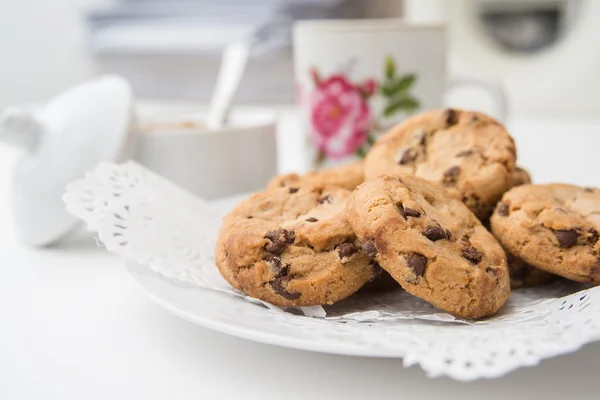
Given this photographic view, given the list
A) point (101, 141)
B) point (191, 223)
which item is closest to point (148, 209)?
point (191, 223)

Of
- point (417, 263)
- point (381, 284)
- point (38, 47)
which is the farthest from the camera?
point (38, 47)

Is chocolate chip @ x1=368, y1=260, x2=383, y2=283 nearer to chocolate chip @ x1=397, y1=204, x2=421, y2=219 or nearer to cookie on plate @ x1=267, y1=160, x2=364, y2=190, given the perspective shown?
chocolate chip @ x1=397, y1=204, x2=421, y2=219

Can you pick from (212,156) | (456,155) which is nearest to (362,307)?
(456,155)

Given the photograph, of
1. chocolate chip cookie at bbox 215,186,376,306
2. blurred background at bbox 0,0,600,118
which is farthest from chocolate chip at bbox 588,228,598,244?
blurred background at bbox 0,0,600,118

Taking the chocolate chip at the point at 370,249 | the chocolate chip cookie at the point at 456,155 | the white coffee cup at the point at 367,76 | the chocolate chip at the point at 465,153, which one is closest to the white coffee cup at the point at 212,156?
the white coffee cup at the point at 367,76

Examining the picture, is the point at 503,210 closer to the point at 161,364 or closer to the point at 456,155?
the point at 456,155

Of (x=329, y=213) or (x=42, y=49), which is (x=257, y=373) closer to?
(x=329, y=213)
